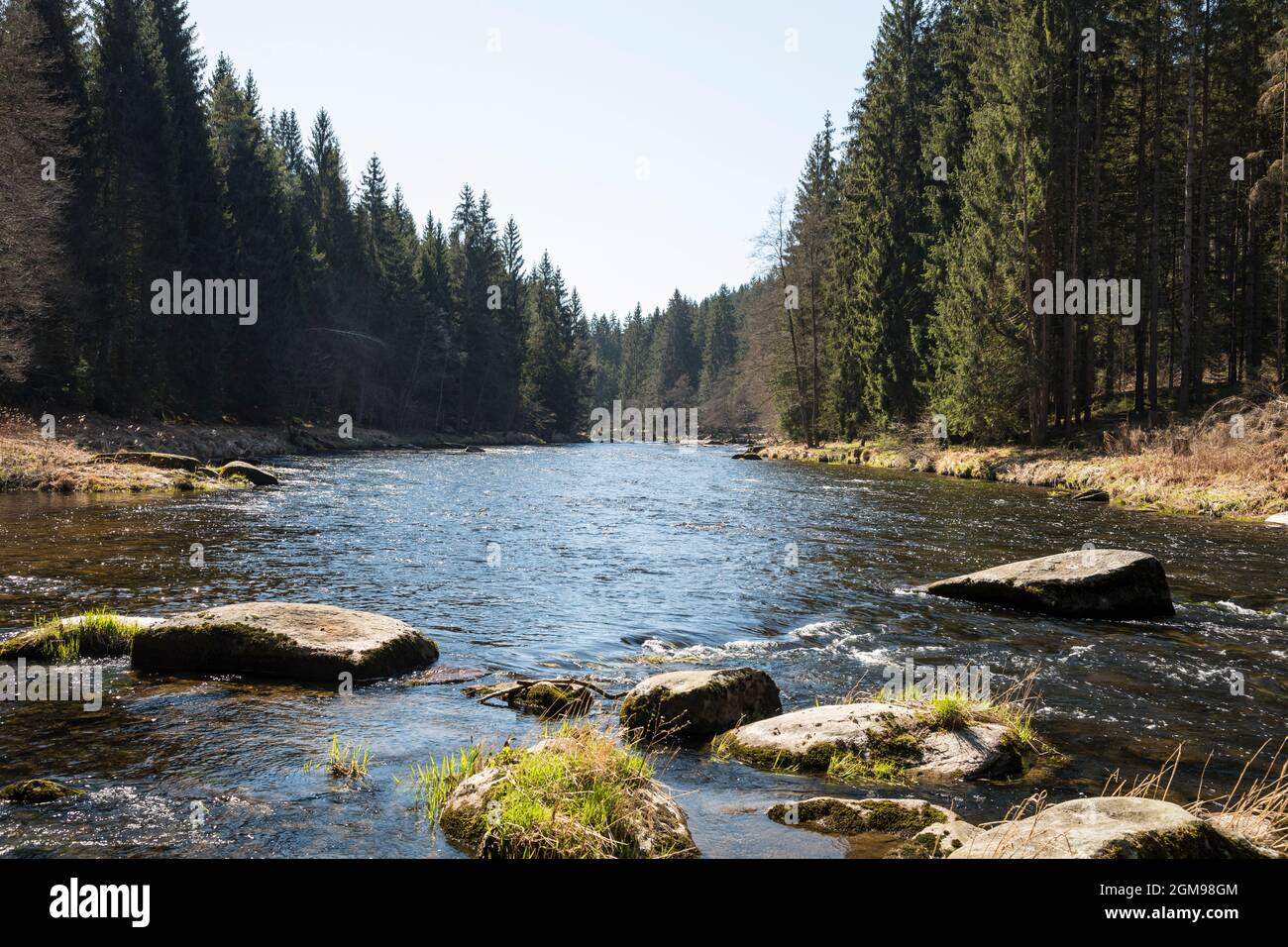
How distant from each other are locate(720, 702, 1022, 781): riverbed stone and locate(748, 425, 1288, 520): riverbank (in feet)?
62.3

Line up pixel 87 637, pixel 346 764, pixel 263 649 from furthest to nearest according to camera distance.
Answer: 1. pixel 87 637
2. pixel 263 649
3. pixel 346 764

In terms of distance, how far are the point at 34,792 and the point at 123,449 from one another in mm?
30831

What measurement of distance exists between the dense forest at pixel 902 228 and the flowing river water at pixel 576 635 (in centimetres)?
1446

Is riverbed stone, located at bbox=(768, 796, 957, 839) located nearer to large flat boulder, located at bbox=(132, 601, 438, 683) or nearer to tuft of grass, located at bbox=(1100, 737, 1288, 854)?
tuft of grass, located at bbox=(1100, 737, 1288, 854)

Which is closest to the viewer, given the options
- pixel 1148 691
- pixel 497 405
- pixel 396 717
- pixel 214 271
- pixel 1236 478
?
pixel 396 717

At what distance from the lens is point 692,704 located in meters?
7.34

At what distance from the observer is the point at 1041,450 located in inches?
1318

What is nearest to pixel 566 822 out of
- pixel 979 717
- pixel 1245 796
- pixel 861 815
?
pixel 861 815

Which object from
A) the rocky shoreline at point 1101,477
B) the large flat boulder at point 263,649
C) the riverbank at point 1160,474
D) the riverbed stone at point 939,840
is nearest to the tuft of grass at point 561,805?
the riverbed stone at point 939,840

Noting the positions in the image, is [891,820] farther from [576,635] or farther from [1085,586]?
[1085,586]

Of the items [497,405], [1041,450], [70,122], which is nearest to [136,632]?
[1041,450]

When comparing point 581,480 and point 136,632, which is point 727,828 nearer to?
point 136,632

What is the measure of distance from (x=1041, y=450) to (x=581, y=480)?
18099mm

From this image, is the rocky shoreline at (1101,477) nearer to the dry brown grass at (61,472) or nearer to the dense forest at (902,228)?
the dense forest at (902,228)
